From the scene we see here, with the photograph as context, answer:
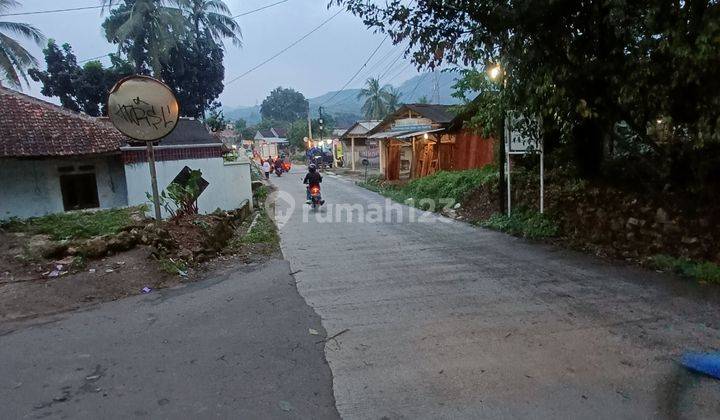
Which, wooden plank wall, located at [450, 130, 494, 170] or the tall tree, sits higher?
the tall tree

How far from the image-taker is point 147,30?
25.8m

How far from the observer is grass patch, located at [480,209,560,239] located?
27.0 ft

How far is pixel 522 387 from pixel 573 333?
3.85ft

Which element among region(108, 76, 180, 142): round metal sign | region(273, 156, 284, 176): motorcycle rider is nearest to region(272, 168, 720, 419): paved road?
region(108, 76, 180, 142): round metal sign

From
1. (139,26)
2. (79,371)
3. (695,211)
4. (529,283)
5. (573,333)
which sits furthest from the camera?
(139,26)

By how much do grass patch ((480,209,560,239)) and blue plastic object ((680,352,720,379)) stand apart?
469cm

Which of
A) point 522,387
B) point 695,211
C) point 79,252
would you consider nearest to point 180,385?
point 522,387

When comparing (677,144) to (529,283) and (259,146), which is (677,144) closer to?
(529,283)

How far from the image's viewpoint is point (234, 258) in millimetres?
7625

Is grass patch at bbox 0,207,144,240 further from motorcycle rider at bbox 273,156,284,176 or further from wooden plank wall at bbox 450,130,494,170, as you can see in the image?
motorcycle rider at bbox 273,156,284,176

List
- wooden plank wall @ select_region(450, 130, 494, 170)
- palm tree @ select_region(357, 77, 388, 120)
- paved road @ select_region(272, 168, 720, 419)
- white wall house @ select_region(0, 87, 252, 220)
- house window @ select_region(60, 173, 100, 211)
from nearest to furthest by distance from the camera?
paved road @ select_region(272, 168, 720, 419), white wall house @ select_region(0, 87, 252, 220), house window @ select_region(60, 173, 100, 211), wooden plank wall @ select_region(450, 130, 494, 170), palm tree @ select_region(357, 77, 388, 120)

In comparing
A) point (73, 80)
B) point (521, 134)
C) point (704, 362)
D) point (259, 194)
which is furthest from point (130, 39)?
point (704, 362)

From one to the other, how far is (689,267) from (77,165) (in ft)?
49.4

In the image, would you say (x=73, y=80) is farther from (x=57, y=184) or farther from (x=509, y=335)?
(x=509, y=335)
